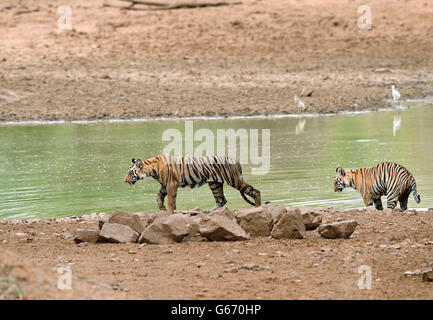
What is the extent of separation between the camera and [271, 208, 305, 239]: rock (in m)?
8.81

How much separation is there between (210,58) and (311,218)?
71.8ft

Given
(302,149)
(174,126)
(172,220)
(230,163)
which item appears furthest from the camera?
(174,126)

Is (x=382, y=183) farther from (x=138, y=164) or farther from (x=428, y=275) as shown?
(x=428, y=275)

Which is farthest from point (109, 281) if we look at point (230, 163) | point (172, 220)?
point (230, 163)

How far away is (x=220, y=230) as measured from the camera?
8.77 metres

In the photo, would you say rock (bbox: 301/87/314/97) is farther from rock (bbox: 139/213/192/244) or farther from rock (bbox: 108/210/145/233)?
rock (bbox: 139/213/192/244)

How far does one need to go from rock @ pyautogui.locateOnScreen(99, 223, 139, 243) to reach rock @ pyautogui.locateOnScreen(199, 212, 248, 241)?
70 centimetres

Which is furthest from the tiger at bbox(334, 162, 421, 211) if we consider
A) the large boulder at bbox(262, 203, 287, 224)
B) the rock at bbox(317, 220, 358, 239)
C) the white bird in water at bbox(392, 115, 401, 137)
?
the white bird in water at bbox(392, 115, 401, 137)

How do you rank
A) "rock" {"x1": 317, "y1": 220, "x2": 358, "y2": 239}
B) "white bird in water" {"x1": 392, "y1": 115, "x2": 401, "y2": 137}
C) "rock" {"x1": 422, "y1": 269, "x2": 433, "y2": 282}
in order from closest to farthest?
"rock" {"x1": 422, "y1": 269, "x2": 433, "y2": 282} → "rock" {"x1": 317, "y1": 220, "x2": 358, "y2": 239} → "white bird in water" {"x1": 392, "y1": 115, "x2": 401, "y2": 137}

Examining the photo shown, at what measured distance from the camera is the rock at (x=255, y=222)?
9.02 metres

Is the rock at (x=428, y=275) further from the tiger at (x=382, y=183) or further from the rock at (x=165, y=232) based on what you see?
the tiger at (x=382, y=183)

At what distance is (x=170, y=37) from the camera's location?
3303 centimetres
